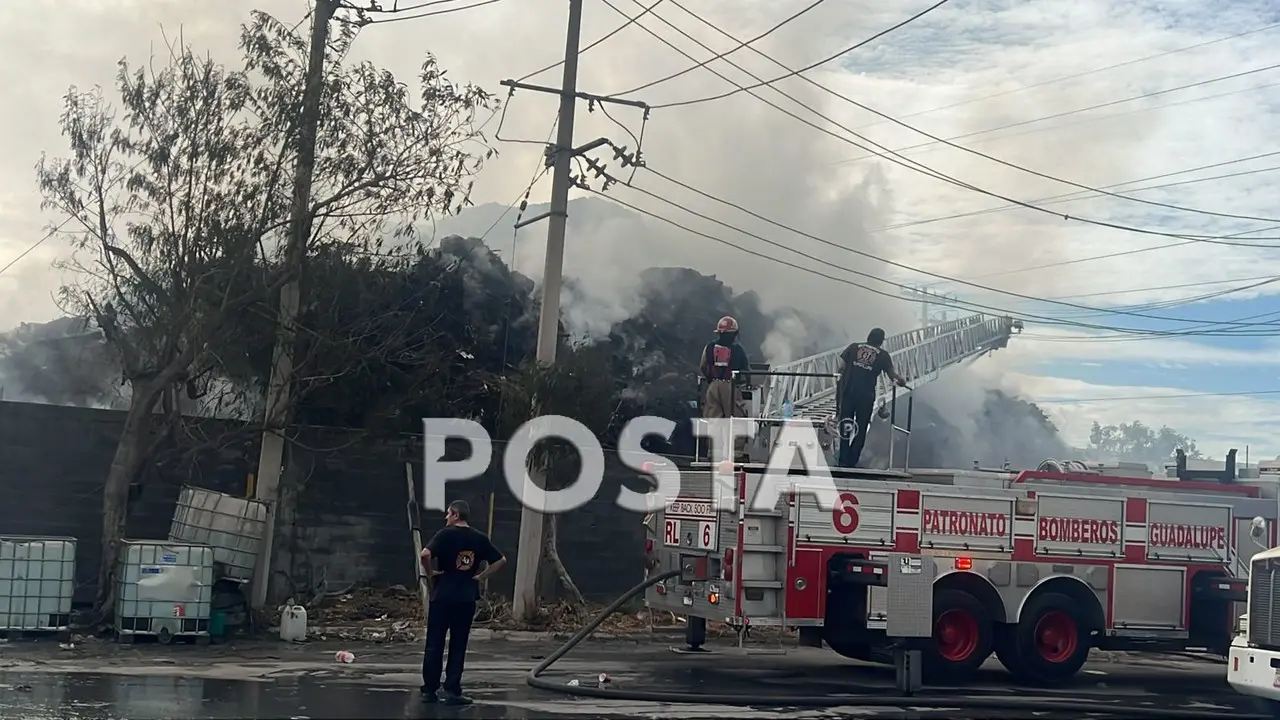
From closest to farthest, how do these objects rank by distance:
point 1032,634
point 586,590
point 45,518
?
1. point 1032,634
2. point 45,518
3. point 586,590

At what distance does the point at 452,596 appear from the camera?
9.23 meters

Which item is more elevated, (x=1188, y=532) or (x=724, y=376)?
(x=724, y=376)

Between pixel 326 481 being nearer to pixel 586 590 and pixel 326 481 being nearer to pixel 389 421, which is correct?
pixel 389 421

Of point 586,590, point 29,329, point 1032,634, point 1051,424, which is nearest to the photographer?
point 1032,634

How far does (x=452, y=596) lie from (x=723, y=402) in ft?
15.1

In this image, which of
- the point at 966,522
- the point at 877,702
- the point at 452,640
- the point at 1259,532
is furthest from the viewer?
the point at 1259,532

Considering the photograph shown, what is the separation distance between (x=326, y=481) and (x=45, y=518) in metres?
3.00

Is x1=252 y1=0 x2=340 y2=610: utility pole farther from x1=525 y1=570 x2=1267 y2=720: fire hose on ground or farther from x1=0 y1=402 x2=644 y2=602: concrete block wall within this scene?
x1=525 y1=570 x2=1267 y2=720: fire hose on ground

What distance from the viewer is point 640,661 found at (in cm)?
1238

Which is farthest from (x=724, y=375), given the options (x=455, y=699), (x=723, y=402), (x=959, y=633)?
(x=455, y=699)

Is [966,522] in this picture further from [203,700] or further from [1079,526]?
[203,700]

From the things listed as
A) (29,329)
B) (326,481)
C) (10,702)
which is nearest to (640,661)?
(326,481)

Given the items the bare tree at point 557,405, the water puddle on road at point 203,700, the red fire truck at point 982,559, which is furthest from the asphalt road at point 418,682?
the bare tree at point 557,405

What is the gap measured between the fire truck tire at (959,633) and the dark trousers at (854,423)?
186cm
